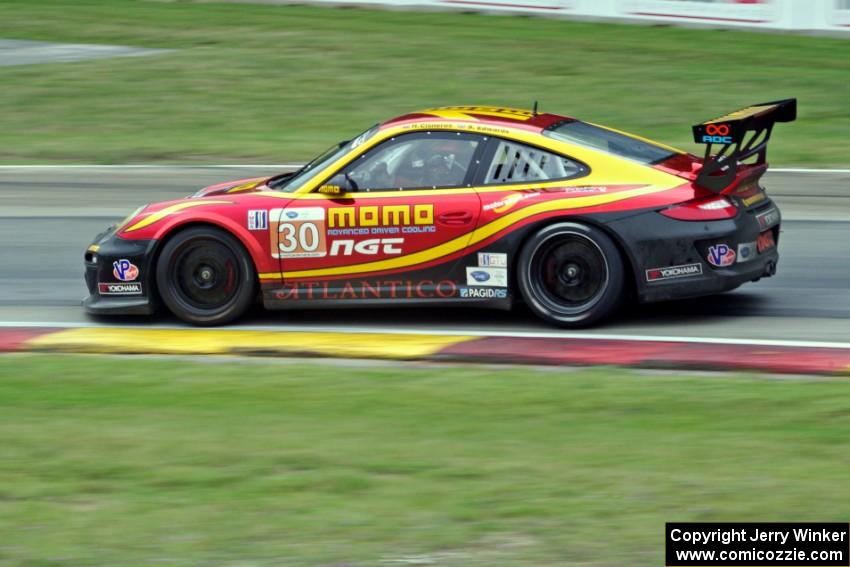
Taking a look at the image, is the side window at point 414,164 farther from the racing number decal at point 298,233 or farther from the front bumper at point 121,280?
the front bumper at point 121,280

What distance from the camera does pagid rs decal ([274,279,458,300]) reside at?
337 inches

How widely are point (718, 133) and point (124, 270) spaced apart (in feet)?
12.9

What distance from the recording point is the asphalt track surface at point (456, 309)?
28.2ft

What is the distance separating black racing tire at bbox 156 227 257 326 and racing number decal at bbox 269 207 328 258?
11.1 inches

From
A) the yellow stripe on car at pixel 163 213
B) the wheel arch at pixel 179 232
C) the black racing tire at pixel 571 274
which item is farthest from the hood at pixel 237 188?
the black racing tire at pixel 571 274

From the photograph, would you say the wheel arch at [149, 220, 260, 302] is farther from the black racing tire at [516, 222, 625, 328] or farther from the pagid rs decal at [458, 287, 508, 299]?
the black racing tire at [516, 222, 625, 328]

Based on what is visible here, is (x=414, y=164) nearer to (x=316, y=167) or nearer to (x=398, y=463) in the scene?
(x=316, y=167)

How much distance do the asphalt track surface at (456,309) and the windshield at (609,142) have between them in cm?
103

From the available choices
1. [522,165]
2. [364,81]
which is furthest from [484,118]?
[364,81]

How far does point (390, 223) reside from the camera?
852 cm

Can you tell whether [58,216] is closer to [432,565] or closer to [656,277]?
[656,277]

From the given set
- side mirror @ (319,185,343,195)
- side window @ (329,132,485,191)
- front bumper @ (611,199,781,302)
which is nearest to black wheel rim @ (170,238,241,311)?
side mirror @ (319,185,343,195)
